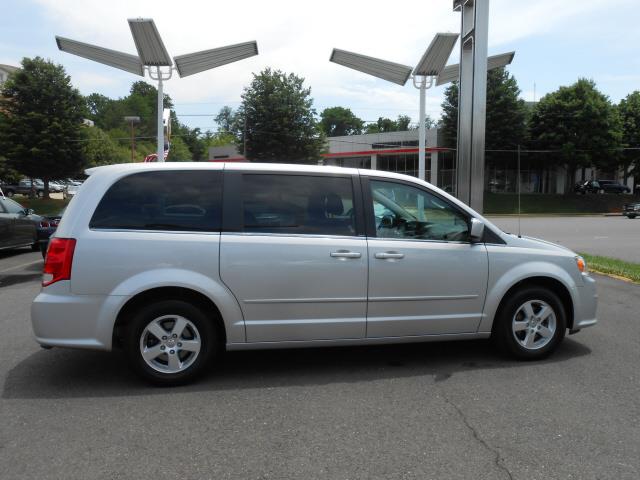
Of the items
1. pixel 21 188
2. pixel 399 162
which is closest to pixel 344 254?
pixel 399 162

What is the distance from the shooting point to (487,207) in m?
46.9

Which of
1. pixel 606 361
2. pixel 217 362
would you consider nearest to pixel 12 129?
pixel 217 362

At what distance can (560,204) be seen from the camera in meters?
48.5

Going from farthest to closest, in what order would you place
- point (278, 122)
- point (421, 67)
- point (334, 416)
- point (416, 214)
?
point (278, 122) → point (421, 67) → point (416, 214) → point (334, 416)

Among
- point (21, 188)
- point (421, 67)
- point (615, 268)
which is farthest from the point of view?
point (21, 188)

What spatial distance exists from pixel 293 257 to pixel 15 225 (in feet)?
36.9

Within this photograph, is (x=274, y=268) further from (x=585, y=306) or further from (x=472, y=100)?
(x=472, y=100)

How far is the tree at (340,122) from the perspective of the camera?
14575 cm

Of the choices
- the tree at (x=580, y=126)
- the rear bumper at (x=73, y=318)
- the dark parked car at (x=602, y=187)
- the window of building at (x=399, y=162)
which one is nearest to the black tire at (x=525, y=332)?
the rear bumper at (x=73, y=318)

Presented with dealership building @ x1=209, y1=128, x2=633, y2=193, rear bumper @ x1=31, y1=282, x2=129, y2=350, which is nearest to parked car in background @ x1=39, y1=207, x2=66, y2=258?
rear bumper @ x1=31, y1=282, x2=129, y2=350

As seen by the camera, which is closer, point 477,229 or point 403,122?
point 477,229

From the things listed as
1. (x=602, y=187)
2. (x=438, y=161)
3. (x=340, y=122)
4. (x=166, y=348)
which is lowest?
(x=166, y=348)

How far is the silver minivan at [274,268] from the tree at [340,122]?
143 meters

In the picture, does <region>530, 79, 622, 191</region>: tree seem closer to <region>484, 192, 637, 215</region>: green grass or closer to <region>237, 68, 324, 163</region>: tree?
<region>484, 192, 637, 215</region>: green grass
